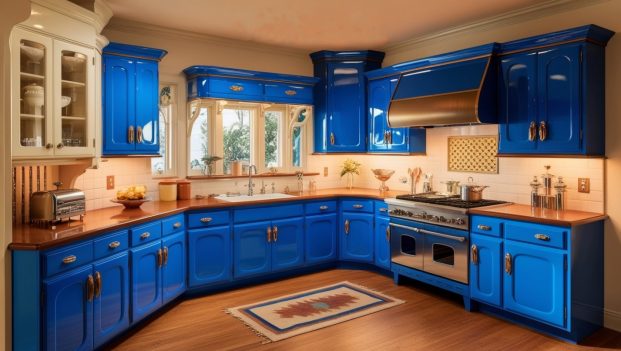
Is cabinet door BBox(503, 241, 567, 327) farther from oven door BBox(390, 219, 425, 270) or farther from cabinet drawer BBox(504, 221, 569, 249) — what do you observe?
oven door BBox(390, 219, 425, 270)

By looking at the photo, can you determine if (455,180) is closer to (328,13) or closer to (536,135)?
(536,135)

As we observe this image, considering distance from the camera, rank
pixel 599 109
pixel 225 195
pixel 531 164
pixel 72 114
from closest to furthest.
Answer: pixel 72 114, pixel 599 109, pixel 531 164, pixel 225 195

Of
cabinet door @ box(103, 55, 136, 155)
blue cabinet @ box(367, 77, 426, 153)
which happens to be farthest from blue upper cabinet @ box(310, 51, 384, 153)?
cabinet door @ box(103, 55, 136, 155)

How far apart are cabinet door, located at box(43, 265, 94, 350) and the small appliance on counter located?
423mm

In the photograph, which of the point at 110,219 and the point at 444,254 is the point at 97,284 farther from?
the point at 444,254

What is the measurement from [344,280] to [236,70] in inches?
96.2

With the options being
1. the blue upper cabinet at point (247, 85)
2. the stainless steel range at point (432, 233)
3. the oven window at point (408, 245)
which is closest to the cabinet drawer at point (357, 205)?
the stainless steel range at point (432, 233)

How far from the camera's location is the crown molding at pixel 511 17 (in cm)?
370

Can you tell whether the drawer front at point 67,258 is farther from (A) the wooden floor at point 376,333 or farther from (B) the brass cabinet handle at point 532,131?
(B) the brass cabinet handle at point 532,131

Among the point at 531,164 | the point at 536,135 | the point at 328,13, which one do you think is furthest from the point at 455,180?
the point at 328,13

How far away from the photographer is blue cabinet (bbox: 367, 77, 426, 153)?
486 centimetres

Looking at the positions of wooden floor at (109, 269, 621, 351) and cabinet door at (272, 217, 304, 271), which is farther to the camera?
cabinet door at (272, 217, 304, 271)

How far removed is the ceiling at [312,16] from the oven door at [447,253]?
6.39 feet

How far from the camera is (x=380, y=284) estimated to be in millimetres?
4590
